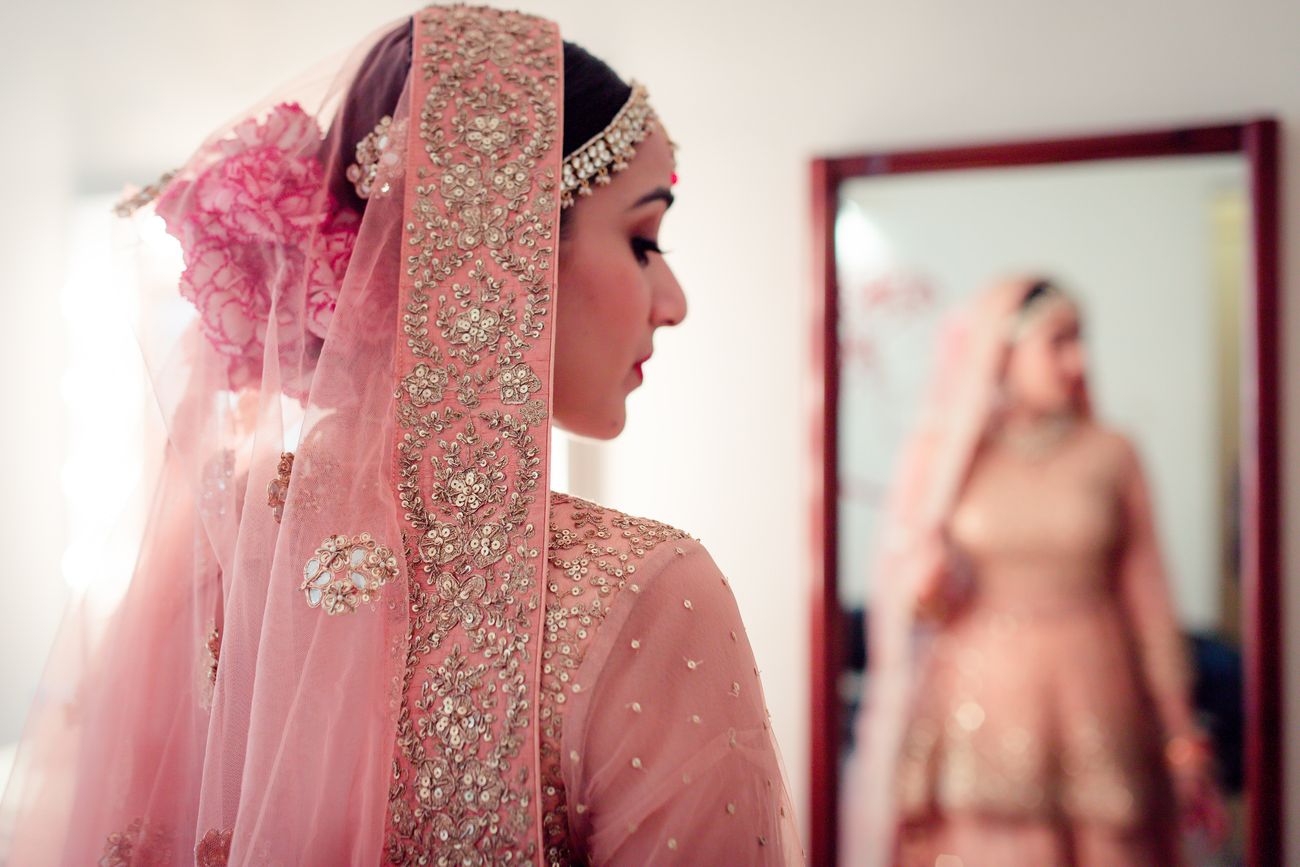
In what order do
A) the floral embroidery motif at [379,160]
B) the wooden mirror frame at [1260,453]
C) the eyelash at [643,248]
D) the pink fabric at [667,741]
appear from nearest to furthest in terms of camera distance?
the pink fabric at [667,741]
the floral embroidery motif at [379,160]
the eyelash at [643,248]
the wooden mirror frame at [1260,453]

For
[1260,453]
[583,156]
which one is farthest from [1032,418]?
[583,156]

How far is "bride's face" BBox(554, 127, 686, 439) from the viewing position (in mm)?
770

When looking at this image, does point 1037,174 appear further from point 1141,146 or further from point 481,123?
point 481,123

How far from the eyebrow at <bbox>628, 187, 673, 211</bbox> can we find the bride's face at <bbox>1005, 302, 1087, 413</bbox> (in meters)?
0.82

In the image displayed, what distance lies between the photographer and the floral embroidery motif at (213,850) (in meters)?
0.66

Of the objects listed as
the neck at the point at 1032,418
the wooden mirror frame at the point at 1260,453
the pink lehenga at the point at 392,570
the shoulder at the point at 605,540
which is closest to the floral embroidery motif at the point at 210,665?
the pink lehenga at the point at 392,570

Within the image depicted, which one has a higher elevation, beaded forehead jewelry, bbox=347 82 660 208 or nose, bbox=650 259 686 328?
beaded forehead jewelry, bbox=347 82 660 208

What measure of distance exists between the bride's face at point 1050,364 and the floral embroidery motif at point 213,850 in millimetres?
1205

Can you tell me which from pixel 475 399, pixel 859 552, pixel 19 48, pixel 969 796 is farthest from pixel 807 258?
pixel 19 48

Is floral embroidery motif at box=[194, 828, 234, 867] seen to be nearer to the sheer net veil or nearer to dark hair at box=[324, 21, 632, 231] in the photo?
the sheer net veil

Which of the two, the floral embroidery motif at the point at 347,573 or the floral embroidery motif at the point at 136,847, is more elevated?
the floral embroidery motif at the point at 347,573

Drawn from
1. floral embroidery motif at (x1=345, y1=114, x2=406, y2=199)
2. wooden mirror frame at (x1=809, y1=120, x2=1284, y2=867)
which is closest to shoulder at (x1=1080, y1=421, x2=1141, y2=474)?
wooden mirror frame at (x1=809, y1=120, x2=1284, y2=867)

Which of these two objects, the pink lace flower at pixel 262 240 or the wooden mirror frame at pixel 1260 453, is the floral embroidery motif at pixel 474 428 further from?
the wooden mirror frame at pixel 1260 453

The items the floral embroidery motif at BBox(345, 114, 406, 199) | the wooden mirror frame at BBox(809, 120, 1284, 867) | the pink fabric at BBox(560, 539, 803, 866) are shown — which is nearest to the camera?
the pink fabric at BBox(560, 539, 803, 866)
